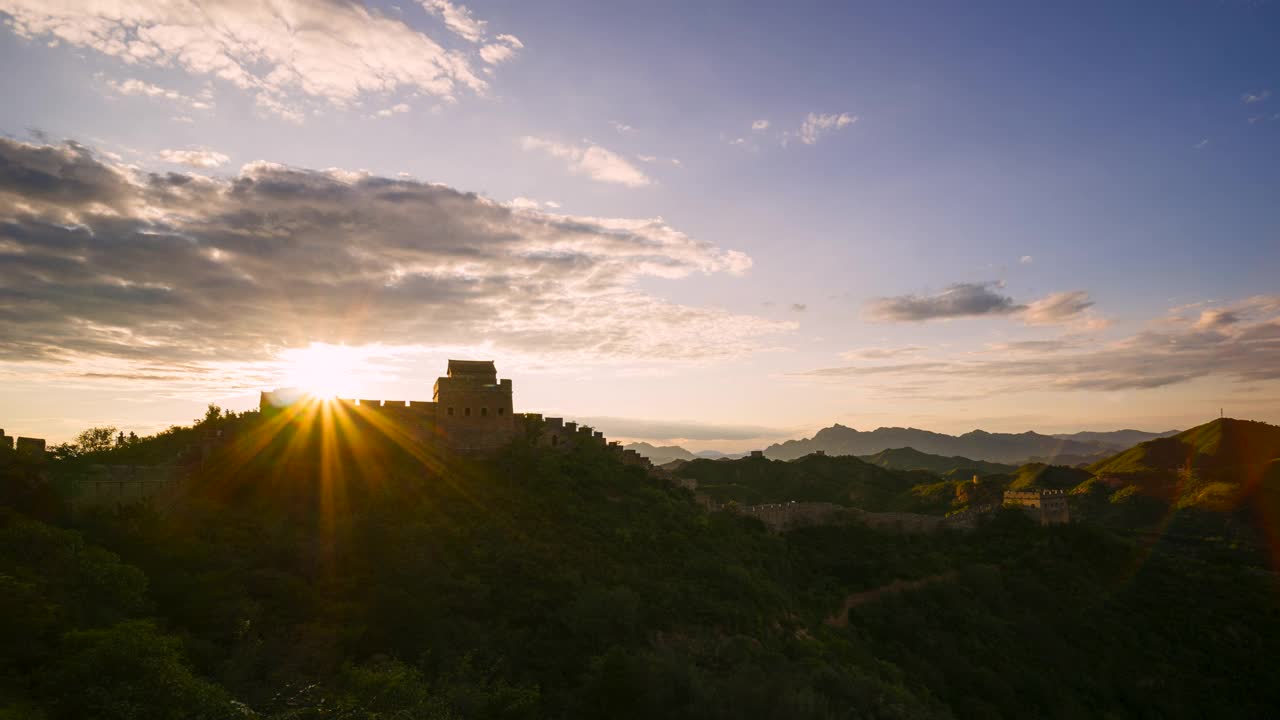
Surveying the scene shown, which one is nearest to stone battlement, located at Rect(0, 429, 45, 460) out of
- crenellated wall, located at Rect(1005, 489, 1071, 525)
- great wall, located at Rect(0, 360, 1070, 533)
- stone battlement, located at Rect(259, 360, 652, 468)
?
great wall, located at Rect(0, 360, 1070, 533)

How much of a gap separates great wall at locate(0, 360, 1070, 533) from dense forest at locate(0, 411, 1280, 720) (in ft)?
2.64

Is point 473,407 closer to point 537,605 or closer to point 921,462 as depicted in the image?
point 537,605

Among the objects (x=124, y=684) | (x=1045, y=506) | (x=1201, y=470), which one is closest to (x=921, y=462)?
(x=1201, y=470)

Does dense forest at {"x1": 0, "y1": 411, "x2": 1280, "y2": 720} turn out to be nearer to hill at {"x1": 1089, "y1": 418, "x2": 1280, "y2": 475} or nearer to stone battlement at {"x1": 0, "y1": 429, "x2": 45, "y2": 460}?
stone battlement at {"x1": 0, "y1": 429, "x2": 45, "y2": 460}

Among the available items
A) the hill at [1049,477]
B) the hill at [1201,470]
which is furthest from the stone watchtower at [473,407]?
the hill at [1201,470]

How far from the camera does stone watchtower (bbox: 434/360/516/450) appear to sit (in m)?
31.3

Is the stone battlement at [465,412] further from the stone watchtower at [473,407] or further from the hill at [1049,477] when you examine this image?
the hill at [1049,477]

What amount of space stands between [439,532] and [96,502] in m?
10.2

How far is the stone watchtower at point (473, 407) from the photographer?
3130 centimetres

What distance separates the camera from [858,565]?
4000 cm

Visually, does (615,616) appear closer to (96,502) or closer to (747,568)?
(747,568)

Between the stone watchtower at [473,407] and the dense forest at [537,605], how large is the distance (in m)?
1.10

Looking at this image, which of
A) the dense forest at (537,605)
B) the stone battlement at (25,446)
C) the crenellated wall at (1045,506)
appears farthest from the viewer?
the crenellated wall at (1045,506)

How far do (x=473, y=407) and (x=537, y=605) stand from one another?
12.4 m
